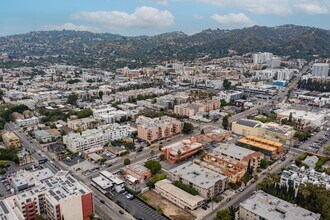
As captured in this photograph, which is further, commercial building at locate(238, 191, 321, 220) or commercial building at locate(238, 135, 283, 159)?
commercial building at locate(238, 135, 283, 159)

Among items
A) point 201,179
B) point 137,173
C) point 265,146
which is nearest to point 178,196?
point 201,179

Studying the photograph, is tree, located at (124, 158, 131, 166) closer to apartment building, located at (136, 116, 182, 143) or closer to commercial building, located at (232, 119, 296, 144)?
apartment building, located at (136, 116, 182, 143)

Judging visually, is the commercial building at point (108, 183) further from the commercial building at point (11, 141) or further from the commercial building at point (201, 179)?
the commercial building at point (11, 141)

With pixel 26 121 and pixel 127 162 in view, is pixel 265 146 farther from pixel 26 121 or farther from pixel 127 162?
pixel 26 121

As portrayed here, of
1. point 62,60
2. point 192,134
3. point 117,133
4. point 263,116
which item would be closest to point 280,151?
point 192,134

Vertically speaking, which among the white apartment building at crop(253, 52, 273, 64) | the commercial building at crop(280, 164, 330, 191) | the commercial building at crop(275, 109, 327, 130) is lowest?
the commercial building at crop(280, 164, 330, 191)

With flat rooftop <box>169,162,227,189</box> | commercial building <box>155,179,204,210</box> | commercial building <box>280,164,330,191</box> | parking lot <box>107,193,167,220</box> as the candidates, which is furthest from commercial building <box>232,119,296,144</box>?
parking lot <box>107,193,167,220</box>

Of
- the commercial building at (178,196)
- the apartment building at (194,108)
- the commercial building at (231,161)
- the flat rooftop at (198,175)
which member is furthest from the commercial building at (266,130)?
the commercial building at (178,196)
